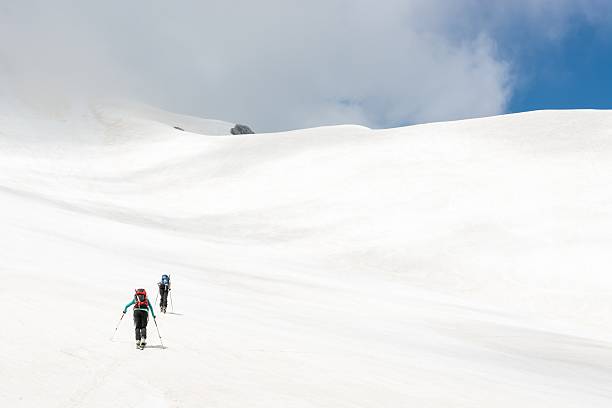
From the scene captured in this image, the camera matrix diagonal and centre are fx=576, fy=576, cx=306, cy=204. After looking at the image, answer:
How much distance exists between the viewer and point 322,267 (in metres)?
31.5

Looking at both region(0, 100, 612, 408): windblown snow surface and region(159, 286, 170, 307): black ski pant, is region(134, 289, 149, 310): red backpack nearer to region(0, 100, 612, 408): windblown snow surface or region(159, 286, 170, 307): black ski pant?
region(0, 100, 612, 408): windblown snow surface

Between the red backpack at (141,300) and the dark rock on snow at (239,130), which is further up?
the dark rock on snow at (239,130)

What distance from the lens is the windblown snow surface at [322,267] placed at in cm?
967

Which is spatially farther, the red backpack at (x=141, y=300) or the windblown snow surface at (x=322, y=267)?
the red backpack at (x=141, y=300)

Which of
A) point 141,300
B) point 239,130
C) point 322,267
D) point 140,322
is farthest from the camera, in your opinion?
point 239,130

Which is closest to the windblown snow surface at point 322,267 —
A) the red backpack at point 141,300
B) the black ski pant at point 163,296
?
the black ski pant at point 163,296

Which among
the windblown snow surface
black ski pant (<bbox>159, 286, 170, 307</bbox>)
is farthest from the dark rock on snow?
black ski pant (<bbox>159, 286, 170, 307</bbox>)

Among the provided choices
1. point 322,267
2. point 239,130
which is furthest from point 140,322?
point 239,130

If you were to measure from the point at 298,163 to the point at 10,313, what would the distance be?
45.8 meters

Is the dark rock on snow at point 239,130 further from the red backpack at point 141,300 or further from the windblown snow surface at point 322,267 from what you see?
the red backpack at point 141,300

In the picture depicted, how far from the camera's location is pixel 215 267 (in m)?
26.4

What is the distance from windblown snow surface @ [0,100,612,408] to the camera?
9.67 meters

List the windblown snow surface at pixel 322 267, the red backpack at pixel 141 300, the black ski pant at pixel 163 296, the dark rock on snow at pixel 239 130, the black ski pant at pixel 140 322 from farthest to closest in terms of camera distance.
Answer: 1. the dark rock on snow at pixel 239 130
2. the black ski pant at pixel 163 296
3. the red backpack at pixel 141 300
4. the black ski pant at pixel 140 322
5. the windblown snow surface at pixel 322 267

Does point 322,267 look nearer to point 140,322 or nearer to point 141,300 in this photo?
point 141,300
